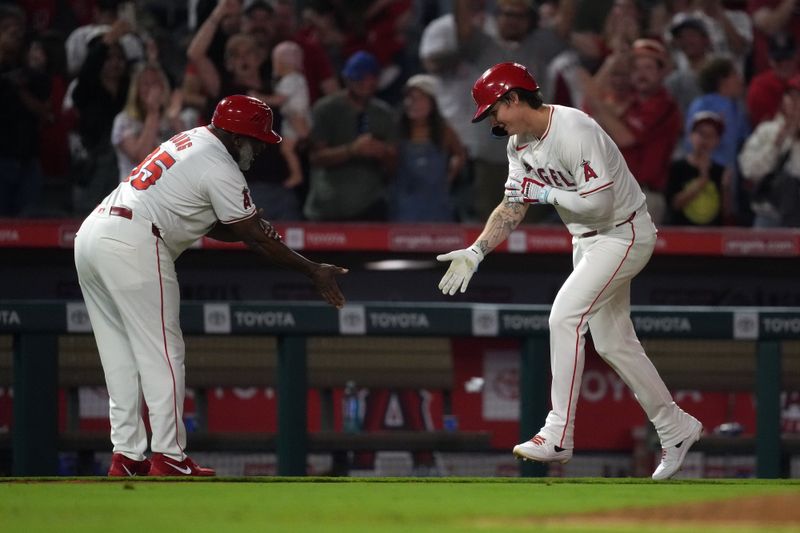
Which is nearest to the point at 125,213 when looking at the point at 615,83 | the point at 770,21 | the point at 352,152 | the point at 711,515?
the point at 711,515

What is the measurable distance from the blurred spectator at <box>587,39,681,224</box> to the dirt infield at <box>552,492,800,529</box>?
481 centimetres

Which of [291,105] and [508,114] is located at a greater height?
[291,105]

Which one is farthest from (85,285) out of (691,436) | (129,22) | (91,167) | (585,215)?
(129,22)

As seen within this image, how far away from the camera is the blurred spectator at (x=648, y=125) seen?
9133 mm

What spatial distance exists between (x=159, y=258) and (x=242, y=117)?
2.22ft

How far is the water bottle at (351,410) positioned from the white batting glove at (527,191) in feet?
7.93

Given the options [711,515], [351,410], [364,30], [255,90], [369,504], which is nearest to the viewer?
[711,515]

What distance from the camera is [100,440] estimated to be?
6.99 meters

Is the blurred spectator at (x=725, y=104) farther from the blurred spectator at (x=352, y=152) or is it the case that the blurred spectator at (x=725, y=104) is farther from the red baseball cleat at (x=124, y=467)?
the red baseball cleat at (x=124, y=467)

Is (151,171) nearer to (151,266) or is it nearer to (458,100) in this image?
(151,266)

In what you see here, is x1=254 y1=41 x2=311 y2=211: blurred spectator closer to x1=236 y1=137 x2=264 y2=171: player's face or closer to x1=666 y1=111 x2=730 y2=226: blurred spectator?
x1=666 y1=111 x2=730 y2=226: blurred spectator

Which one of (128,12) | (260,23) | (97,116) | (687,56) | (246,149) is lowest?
(246,149)

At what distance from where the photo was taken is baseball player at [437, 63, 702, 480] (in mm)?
5445

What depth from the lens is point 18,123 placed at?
Answer: 880cm
